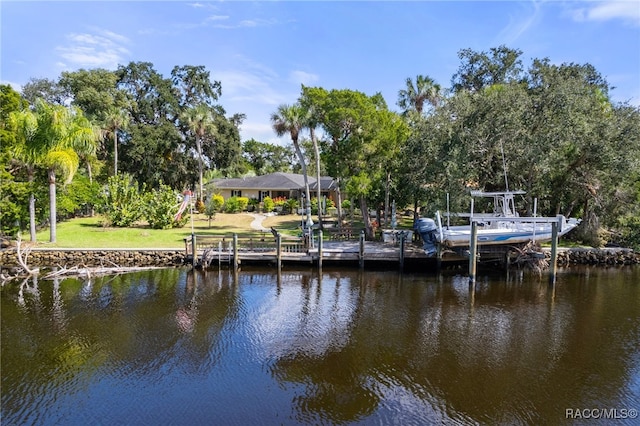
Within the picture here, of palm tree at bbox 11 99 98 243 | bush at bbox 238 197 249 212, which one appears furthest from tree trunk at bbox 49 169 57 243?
A: bush at bbox 238 197 249 212

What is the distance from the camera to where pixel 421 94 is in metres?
39.5

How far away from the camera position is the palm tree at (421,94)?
39.3 m

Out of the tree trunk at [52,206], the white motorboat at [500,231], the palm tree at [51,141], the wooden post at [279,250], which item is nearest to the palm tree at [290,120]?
the wooden post at [279,250]

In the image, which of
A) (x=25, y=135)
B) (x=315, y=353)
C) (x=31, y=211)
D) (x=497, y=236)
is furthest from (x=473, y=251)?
(x=31, y=211)

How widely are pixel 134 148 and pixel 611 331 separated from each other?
4030 cm

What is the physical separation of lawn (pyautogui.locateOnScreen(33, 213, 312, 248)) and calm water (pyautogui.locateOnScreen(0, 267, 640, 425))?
6.59 metres

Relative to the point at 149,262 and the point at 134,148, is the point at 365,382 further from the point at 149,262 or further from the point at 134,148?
the point at 134,148

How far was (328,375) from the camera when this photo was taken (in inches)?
441

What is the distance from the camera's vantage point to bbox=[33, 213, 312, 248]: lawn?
2602 cm

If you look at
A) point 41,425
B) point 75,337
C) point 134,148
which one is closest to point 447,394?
point 41,425

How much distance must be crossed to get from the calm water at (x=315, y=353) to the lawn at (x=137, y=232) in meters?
6.59

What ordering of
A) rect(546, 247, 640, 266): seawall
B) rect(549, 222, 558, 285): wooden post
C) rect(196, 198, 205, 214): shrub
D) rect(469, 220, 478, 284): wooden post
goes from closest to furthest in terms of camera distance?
rect(469, 220, 478, 284): wooden post → rect(549, 222, 558, 285): wooden post → rect(546, 247, 640, 266): seawall → rect(196, 198, 205, 214): shrub

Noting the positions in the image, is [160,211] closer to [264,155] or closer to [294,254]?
[294,254]

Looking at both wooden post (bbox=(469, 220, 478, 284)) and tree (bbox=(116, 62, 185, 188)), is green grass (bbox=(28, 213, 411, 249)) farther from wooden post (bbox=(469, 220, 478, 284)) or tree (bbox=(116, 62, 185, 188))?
wooden post (bbox=(469, 220, 478, 284))
